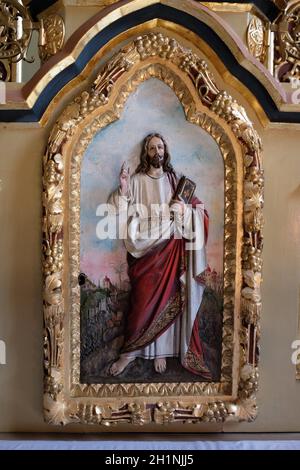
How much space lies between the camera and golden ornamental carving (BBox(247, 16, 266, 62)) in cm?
252

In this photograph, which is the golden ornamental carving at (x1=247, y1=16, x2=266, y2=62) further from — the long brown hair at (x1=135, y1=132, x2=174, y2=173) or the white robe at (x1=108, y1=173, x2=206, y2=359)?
the white robe at (x1=108, y1=173, x2=206, y2=359)

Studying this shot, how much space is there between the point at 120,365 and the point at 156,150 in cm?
109

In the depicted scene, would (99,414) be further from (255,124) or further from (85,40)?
(85,40)

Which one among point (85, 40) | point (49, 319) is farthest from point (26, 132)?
point (49, 319)

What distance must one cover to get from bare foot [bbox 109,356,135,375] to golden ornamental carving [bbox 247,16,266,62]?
1.68 meters

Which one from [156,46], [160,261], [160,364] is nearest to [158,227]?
[160,261]

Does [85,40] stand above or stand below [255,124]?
above

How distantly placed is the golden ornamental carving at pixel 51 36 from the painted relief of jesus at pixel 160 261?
0.65 meters

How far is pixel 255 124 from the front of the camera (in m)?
2.53

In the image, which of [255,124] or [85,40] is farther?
[255,124]

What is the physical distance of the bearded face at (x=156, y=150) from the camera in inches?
96.7

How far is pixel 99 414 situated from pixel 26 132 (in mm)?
1449

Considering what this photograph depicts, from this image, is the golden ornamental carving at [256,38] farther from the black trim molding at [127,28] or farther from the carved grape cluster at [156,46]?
the carved grape cluster at [156,46]

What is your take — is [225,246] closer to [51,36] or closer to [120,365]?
[120,365]
